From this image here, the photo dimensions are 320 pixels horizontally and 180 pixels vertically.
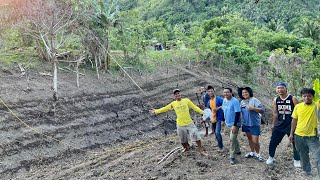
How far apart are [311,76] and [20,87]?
39.0ft

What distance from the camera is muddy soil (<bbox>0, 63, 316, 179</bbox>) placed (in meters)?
7.66

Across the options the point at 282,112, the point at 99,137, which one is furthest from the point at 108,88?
the point at 282,112

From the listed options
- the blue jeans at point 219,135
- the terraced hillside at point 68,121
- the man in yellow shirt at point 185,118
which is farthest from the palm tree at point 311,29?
the man in yellow shirt at point 185,118

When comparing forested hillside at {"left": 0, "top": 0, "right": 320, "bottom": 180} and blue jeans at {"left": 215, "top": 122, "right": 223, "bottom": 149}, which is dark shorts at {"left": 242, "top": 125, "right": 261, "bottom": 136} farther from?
blue jeans at {"left": 215, "top": 122, "right": 223, "bottom": 149}

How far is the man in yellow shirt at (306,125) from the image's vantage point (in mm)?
6441

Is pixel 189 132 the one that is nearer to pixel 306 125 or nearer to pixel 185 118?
pixel 185 118

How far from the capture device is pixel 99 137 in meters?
12.1

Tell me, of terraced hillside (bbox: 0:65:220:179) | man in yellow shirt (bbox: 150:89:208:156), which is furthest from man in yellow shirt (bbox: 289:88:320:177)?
terraced hillside (bbox: 0:65:220:179)

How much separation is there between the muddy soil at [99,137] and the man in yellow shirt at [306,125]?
24.6 inches

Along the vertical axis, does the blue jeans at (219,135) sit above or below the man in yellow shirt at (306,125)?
below

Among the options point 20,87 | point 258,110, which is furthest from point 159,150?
point 20,87

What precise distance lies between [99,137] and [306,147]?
23.0 feet

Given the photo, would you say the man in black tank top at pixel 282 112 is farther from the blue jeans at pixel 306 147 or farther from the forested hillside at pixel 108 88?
the forested hillside at pixel 108 88

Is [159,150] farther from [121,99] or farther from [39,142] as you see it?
[121,99]
